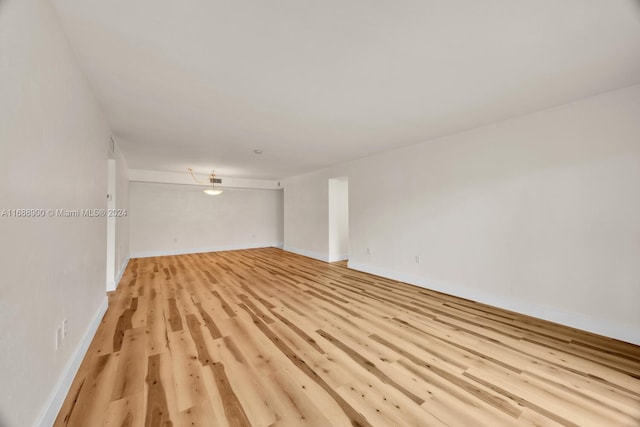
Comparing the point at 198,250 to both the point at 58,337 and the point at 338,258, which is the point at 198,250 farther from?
the point at 58,337

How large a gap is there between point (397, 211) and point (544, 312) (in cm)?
236

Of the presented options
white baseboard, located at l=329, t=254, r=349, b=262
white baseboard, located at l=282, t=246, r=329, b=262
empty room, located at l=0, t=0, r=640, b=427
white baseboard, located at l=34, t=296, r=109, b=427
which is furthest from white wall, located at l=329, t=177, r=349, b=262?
white baseboard, located at l=34, t=296, r=109, b=427

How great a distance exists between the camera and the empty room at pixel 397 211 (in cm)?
139

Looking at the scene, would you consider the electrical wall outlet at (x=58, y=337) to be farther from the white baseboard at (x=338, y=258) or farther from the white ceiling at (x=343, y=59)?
the white baseboard at (x=338, y=258)

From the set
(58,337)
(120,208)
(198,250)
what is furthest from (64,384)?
(198,250)

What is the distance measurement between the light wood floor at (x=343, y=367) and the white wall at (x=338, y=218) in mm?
2798

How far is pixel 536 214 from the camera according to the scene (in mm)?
2922

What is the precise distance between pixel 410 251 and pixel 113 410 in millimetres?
4009

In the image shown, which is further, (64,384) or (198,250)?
(198,250)

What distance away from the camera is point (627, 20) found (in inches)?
60.0

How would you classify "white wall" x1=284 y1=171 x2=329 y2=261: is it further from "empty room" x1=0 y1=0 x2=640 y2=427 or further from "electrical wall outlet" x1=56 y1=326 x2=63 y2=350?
"electrical wall outlet" x1=56 y1=326 x2=63 y2=350

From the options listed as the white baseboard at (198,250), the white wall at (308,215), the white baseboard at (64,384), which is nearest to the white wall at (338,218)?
the white wall at (308,215)

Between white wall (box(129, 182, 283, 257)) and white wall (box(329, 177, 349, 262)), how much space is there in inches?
137

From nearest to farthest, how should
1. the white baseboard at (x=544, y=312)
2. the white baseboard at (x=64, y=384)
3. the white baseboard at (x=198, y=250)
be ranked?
1. the white baseboard at (x=64, y=384)
2. the white baseboard at (x=544, y=312)
3. the white baseboard at (x=198, y=250)
